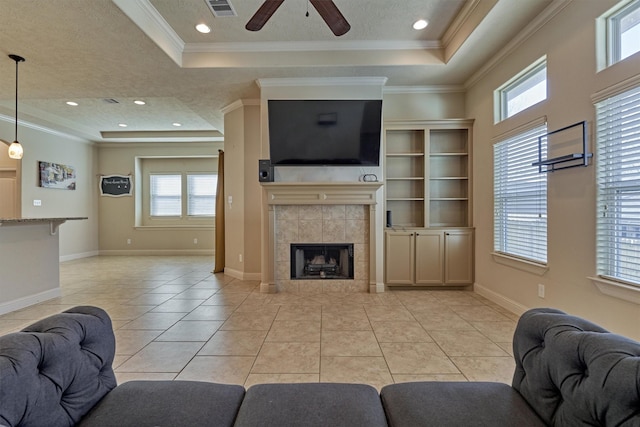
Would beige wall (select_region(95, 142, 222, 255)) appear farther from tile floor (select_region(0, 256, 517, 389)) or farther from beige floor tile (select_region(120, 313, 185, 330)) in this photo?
beige floor tile (select_region(120, 313, 185, 330))

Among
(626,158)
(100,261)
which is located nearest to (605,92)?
(626,158)

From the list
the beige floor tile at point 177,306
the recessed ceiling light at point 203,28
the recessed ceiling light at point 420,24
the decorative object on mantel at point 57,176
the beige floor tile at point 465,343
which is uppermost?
the recessed ceiling light at point 420,24

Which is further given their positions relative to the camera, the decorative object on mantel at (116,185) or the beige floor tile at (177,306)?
the decorative object on mantel at (116,185)

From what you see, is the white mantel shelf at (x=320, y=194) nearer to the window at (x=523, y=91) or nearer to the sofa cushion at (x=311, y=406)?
the window at (x=523, y=91)

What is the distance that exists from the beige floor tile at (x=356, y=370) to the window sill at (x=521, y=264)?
74.3 inches

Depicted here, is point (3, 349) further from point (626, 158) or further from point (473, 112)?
point (473, 112)

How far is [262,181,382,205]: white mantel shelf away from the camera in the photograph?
4.12 m

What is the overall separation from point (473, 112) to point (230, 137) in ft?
12.6

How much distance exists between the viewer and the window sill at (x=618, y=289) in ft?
6.79

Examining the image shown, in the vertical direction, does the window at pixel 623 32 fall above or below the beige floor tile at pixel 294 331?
above

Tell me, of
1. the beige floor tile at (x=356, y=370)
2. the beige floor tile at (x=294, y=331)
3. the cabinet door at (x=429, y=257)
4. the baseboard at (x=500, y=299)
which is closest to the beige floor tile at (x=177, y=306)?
the beige floor tile at (x=294, y=331)

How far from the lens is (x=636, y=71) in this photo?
2031 mm

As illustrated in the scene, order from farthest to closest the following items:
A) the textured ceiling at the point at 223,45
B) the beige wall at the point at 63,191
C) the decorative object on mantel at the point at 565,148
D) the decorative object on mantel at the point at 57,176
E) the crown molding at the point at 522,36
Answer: the decorative object on mantel at the point at 57,176 < the beige wall at the point at 63,191 < the textured ceiling at the point at 223,45 < the crown molding at the point at 522,36 < the decorative object on mantel at the point at 565,148

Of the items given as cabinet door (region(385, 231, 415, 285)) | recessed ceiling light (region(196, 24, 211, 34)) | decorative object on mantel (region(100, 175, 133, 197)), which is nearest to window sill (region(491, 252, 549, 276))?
cabinet door (region(385, 231, 415, 285))
